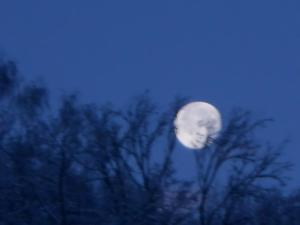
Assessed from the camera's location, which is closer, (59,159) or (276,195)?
(59,159)

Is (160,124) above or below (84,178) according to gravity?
above

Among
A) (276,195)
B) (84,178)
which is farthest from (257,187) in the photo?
(84,178)

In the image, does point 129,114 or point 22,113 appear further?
point 22,113

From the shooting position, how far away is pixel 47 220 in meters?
22.6

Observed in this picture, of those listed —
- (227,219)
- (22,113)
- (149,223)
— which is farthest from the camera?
(22,113)

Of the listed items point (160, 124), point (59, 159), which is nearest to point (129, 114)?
point (160, 124)

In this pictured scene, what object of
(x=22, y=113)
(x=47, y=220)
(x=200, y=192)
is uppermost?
(x=22, y=113)

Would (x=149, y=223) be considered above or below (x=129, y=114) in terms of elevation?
below

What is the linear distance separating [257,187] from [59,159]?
5157 millimetres

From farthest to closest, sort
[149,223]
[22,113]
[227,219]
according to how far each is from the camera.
A: [22,113] → [227,219] → [149,223]

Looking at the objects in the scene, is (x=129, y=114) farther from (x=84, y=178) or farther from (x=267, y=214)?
(x=267, y=214)

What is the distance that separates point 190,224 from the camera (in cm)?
2350

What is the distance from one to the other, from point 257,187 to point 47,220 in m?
5.42

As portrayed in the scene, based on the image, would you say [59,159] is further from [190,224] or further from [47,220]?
[190,224]
